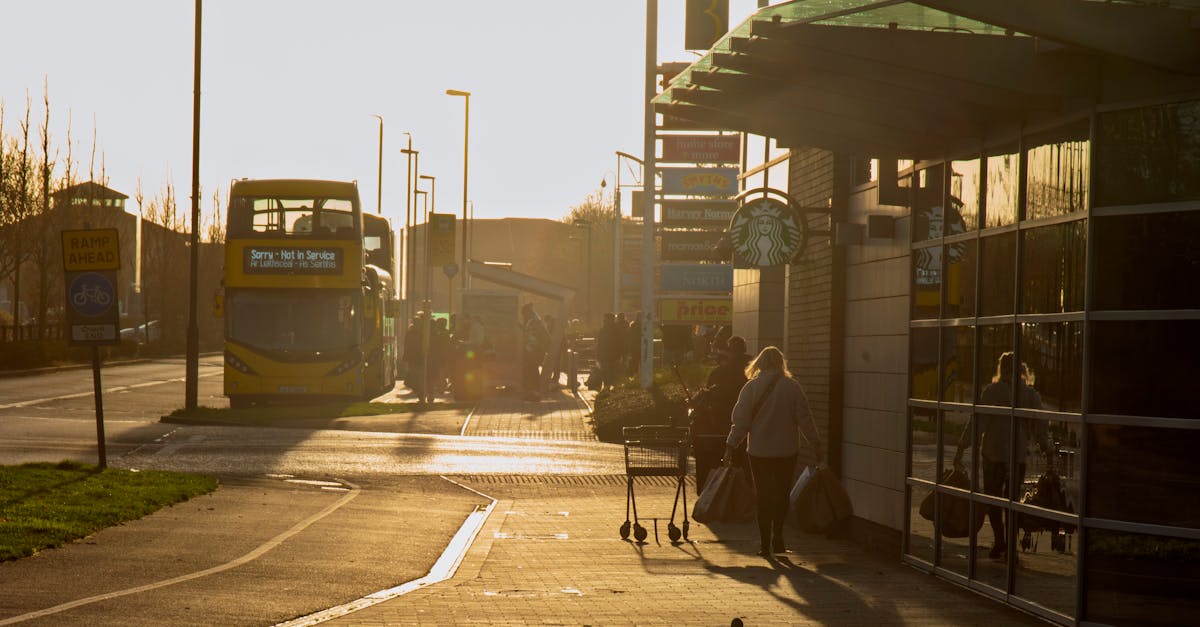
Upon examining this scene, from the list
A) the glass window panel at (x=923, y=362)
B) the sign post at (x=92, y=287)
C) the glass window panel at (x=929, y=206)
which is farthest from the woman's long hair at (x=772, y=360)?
the sign post at (x=92, y=287)

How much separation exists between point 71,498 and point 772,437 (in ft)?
21.3

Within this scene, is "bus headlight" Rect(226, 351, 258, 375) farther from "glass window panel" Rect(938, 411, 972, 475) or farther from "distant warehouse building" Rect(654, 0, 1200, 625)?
"glass window panel" Rect(938, 411, 972, 475)

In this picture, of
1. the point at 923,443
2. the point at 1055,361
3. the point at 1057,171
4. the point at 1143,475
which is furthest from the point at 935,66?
the point at 923,443

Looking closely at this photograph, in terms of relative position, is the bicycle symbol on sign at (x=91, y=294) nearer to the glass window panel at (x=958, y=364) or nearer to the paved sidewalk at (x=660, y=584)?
the paved sidewalk at (x=660, y=584)

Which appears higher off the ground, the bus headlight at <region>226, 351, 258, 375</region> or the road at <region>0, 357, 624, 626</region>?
the bus headlight at <region>226, 351, 258, 375</region>

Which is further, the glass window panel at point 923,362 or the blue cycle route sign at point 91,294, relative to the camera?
the blue cycle route sign at point 91,294

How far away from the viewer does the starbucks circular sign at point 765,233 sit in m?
15.5

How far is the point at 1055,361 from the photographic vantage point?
971 cm

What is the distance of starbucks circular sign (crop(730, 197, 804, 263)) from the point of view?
50.8 ft

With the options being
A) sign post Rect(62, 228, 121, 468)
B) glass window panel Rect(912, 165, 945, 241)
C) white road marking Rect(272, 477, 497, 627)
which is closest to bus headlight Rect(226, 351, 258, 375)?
sign post Rect(62, 228, 121, 468)

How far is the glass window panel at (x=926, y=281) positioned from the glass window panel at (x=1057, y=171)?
73.0 inches

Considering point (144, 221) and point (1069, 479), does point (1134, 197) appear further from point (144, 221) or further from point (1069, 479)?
point (144, 221)

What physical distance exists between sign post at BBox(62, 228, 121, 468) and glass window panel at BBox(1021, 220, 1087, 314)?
36.9ft

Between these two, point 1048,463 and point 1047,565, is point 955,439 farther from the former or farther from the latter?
point 1047,565
